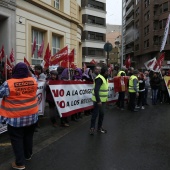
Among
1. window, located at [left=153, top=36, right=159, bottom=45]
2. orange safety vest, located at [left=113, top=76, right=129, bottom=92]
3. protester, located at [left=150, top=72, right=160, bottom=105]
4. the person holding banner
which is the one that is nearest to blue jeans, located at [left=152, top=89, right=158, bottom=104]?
protester, located at [left=150, top=72, right=160, bottom=105]

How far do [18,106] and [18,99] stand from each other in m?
0.12

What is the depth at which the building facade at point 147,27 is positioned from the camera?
58706 millimetres

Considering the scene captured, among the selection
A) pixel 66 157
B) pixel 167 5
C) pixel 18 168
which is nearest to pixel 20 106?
pixel 18 168

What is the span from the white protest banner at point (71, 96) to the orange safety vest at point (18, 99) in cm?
319

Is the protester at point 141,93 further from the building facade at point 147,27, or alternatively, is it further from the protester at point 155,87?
the building facade at point 147,27

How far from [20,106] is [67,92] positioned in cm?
402

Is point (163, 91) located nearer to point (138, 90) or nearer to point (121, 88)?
point (138, 90)

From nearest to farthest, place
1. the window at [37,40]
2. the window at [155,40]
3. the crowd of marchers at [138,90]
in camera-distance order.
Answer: the crowd of marchers at [138,90]
the window at [37,40]
the window at [155,40]

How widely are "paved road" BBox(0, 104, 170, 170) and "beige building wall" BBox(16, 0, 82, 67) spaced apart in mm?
7565

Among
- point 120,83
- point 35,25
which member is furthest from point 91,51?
point 120,83

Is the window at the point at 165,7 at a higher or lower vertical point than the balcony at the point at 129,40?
higher

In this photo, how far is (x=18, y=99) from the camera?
4.72 meters

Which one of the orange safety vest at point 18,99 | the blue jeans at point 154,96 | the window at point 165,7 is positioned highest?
the window at point 165,7

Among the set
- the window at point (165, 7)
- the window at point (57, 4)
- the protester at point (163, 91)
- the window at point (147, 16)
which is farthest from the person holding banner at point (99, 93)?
the window at point (147, 16)
